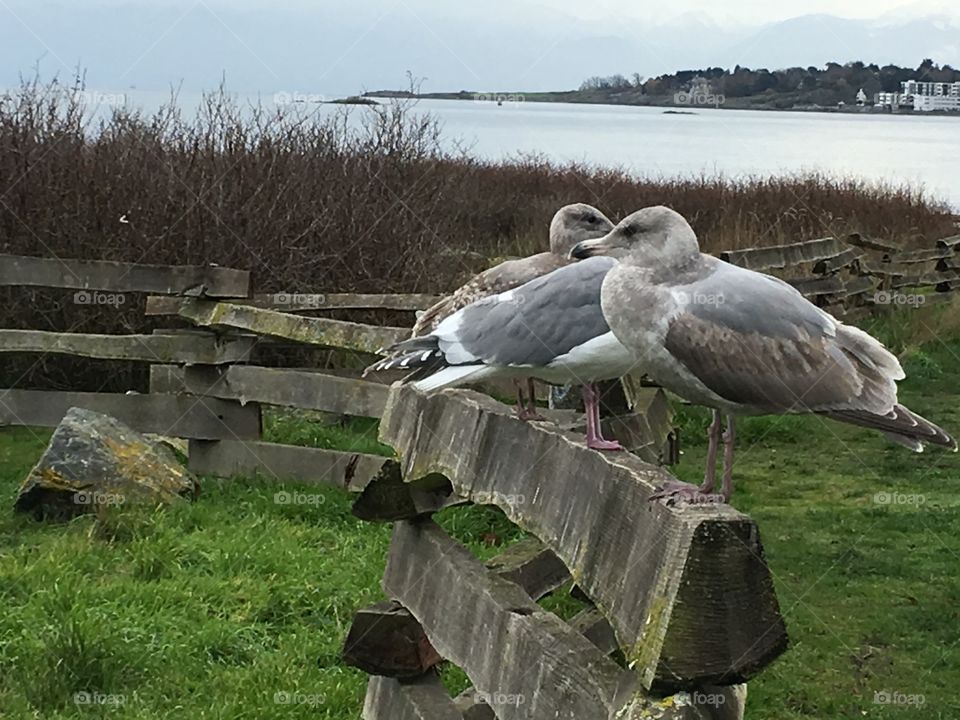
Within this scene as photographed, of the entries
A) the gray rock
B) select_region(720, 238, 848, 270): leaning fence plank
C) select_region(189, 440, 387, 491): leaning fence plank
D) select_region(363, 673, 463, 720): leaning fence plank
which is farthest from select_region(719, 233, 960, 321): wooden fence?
select_region(363, 673, 463, 720): leaning fence plank

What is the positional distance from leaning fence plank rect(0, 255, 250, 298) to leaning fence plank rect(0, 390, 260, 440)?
74 cm

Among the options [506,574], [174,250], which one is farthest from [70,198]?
[506,574]

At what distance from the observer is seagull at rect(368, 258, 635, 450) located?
353 centimetres

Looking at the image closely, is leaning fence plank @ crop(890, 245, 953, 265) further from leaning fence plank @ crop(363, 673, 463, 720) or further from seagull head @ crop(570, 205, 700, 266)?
seagull head @ crop(570, 205, 700, 266)

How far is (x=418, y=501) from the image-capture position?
3.97m

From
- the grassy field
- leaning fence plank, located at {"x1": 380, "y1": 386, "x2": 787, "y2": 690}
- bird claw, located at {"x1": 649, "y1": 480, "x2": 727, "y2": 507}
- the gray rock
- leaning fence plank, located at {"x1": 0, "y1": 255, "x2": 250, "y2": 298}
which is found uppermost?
bird claw, located at {"x1": 649, "y1": 480, "x2": 727, "y2": 507}

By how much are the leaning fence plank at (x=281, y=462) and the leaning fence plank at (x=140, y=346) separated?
0.58m

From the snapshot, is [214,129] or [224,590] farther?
[214,129]

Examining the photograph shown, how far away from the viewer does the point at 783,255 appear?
1237cm

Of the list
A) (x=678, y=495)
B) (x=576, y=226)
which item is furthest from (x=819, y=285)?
(x=678, y=495)

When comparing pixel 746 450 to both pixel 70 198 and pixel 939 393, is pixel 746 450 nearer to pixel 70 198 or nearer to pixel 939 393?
pixel 939 393

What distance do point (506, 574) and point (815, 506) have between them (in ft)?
14.4

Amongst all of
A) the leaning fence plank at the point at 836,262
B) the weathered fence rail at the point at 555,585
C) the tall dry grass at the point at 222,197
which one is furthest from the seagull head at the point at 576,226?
the leaning fence plank at the point at 836,262

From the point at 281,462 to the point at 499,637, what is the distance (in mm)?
5130
